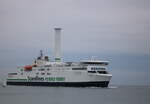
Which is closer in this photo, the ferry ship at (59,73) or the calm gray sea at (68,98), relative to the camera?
the calm gray sea at (68,98)

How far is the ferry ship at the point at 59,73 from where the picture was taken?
95.8m

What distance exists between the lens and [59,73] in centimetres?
10056

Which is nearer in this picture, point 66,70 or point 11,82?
point 66,70

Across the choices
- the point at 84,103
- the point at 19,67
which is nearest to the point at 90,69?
the point at 19,67

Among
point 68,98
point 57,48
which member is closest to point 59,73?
point 57,48

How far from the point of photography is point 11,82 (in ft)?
367

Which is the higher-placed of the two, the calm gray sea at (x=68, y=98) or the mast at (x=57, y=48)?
the mast at (x=57, y=48)

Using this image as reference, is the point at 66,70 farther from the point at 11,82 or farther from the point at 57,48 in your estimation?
the point at 11,82

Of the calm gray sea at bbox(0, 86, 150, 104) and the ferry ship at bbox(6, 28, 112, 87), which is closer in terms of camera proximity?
the calm gray sea at bbox(0, 86, 150, 104)

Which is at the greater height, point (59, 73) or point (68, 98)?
point (59, 73)

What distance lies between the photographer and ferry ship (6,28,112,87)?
314 feet

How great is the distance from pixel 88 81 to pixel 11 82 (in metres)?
24.0

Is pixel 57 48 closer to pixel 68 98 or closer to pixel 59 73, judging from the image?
pixel 59 73

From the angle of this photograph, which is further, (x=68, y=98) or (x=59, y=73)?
(x=59, y=73)
